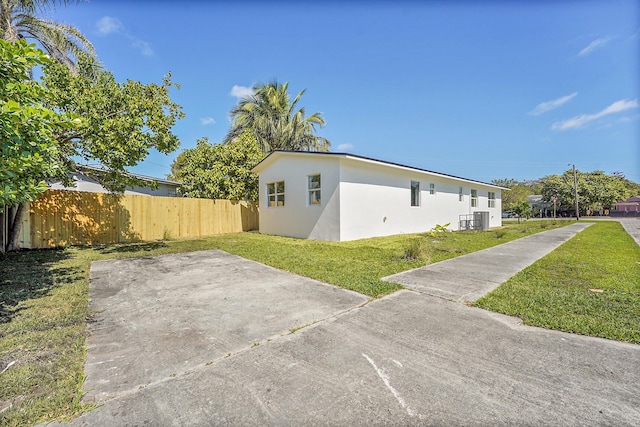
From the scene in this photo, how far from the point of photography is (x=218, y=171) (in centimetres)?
1609

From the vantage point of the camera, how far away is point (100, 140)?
24.4 feet

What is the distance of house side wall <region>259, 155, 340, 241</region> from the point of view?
422 inches

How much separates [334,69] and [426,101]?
20.0ft

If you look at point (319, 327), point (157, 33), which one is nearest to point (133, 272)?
point (319, 327)

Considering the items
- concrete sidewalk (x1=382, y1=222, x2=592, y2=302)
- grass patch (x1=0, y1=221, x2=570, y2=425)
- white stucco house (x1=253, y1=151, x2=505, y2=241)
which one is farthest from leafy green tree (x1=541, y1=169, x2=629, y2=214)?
grass patch (x1=0, y1=221, x2=570, y2=425)

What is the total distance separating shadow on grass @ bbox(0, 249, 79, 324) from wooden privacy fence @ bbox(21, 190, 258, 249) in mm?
1247

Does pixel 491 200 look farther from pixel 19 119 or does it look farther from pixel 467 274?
pixel 19 119

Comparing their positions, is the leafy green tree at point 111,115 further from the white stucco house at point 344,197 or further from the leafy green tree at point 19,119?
the white stucco house at point 344,197

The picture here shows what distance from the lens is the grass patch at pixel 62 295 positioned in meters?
1.96

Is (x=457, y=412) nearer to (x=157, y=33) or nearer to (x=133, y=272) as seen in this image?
(x=133, y=272)

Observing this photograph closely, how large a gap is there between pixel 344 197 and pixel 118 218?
9.20 metres

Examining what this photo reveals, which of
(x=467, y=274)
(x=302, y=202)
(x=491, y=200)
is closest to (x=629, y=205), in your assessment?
(x=491, y=200)

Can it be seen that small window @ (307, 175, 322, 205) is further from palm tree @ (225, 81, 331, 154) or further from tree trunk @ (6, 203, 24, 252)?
palm tree @ (225, 81, 331, 154)

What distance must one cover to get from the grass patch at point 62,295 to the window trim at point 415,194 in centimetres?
544
